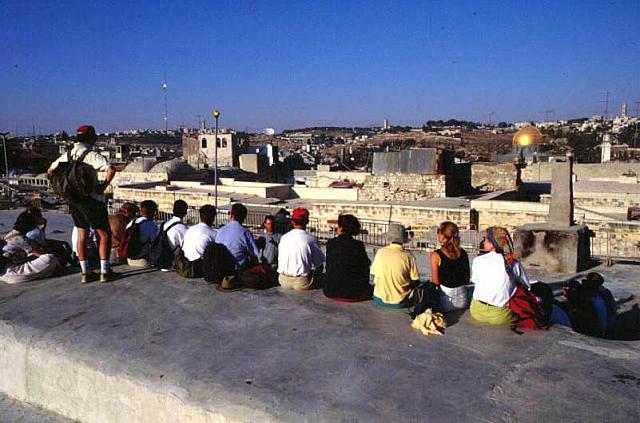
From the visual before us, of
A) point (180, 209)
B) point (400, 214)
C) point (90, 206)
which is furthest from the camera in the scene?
point (400, 214)

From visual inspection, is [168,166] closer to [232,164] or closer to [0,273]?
[232,164]

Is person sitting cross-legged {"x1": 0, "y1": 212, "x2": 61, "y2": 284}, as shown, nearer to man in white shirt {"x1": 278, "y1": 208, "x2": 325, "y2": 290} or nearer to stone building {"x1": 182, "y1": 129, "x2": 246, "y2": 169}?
man in white shirt {"x1": 278, "y1": 208, "x2": 325, "y2": 290}

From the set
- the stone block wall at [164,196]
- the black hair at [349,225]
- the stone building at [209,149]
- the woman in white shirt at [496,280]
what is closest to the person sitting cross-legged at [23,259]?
the black hair at [349,225]

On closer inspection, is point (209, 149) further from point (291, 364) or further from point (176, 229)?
point (291, 364)

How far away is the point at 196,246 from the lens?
220 inches

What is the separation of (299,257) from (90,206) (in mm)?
2226

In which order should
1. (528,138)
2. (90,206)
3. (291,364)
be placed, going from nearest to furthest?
1. (291,364)
2. (90,206)
3. (528,138)

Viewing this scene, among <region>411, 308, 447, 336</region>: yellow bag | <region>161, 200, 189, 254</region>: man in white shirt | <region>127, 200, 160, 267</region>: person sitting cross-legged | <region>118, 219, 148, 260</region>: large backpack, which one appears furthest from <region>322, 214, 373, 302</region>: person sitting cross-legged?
<region>118, 219, 148, 260</region>: large backpack

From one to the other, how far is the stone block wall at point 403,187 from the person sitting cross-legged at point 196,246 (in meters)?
18.2

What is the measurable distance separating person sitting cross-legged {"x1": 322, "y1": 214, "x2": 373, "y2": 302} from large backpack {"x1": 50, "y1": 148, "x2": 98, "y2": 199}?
2.52m

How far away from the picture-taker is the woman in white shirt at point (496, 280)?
4.07 m

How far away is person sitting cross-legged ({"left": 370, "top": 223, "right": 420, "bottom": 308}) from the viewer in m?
4.46

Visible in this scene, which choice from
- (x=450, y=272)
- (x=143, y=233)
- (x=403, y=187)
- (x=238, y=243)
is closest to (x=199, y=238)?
(x=238, y=243)

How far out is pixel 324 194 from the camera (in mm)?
27984
